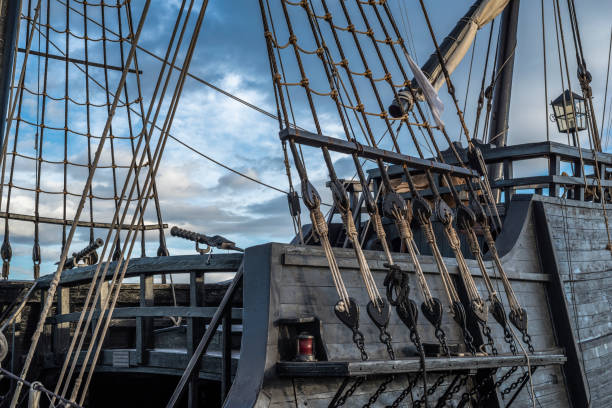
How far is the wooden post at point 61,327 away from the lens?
19.7 ft

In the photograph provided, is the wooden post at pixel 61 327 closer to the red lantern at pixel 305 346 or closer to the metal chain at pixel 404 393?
the red lantern at pixel 305 346

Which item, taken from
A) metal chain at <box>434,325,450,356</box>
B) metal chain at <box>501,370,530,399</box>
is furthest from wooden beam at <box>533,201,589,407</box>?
metal chain at <box>434,325,450,356</box>

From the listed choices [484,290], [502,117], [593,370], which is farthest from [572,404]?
[502,117]

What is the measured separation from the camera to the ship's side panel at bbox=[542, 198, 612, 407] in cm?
668

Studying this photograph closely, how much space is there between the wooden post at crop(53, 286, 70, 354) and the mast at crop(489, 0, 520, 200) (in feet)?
24.9

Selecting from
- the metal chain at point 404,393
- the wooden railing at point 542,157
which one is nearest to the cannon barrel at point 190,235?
the metal chain at point 404,393

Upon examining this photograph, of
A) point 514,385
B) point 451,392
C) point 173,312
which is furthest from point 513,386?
point 173,312

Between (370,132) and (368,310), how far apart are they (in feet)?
5.61

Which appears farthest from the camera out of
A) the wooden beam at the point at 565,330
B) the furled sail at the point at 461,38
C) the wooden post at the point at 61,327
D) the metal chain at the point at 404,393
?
the furled sail at the point at 461,38

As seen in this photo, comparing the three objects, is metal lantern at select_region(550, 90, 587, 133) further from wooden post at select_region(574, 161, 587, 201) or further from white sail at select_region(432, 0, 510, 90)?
wooden post at select_region(574, 161, 587, 201)

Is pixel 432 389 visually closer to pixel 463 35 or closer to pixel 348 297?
pixel 348 297

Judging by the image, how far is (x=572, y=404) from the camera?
6.35 metres

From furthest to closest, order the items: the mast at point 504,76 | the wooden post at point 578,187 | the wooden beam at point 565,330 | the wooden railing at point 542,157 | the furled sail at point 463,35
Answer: the mast at point 504,76, the furled sail at point 463,35, the wooden post at point 578,187, the wooden railing at point 542,157, the wooden beam at point 565,330

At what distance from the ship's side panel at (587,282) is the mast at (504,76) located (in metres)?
3.85
